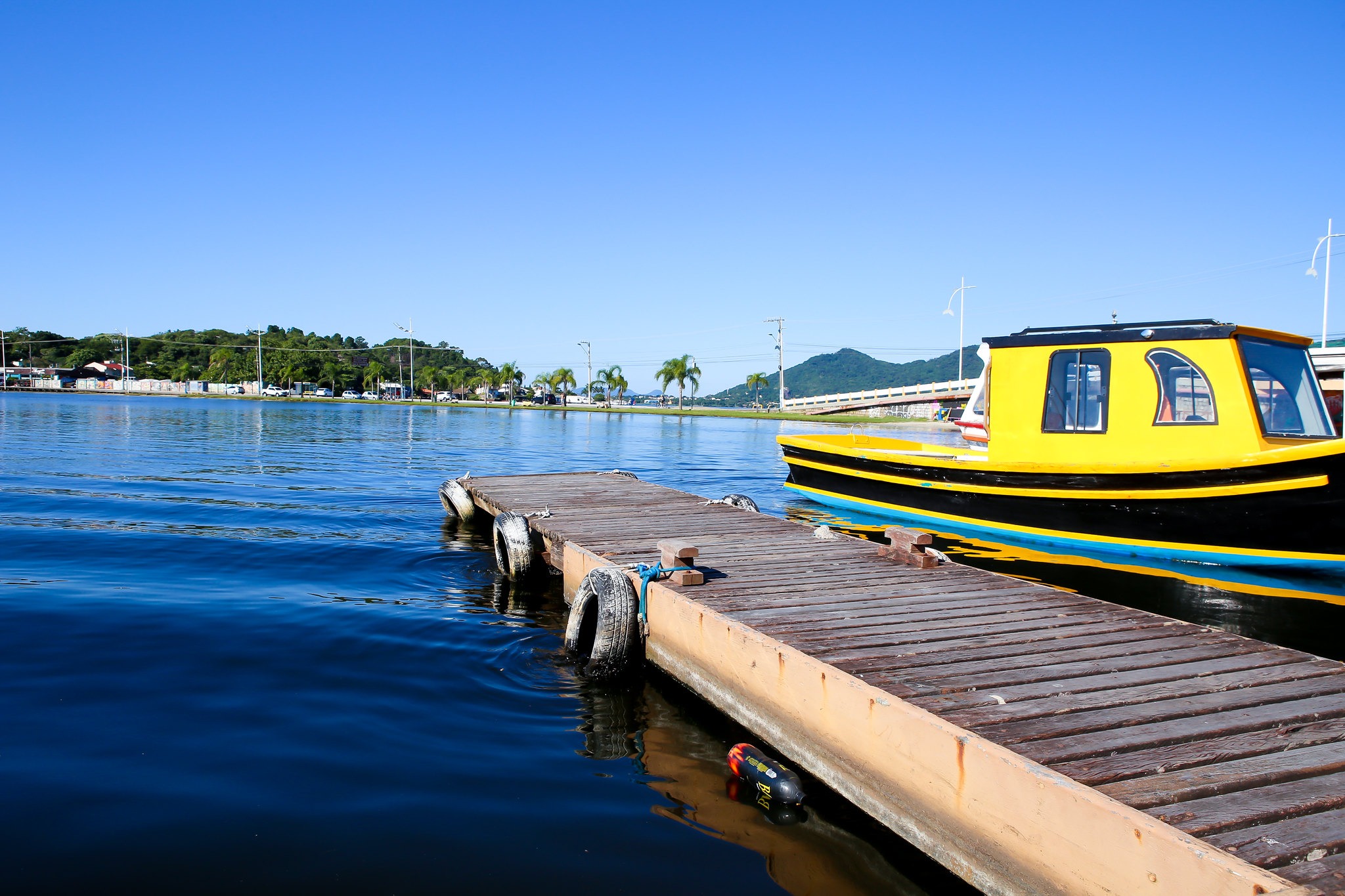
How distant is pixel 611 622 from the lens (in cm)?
612

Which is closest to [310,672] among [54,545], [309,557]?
[309,557]

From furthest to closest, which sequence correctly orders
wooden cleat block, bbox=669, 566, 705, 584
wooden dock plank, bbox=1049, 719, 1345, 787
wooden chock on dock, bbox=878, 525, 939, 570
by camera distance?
1. wooden chock on dock, bbox=878, 525, 939, 570
2. wooden cleat block, bbox=669, 566, 705, 584
3. wooden dock plank, bbox=1049, 719, 1345, 787

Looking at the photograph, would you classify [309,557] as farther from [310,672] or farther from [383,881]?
[383,881]

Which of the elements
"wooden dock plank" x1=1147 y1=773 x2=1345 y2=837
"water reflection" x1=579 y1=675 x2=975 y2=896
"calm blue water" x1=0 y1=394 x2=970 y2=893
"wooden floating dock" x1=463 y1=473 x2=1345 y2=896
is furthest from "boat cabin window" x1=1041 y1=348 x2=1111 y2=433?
"wooden dock plank" x1=1147 y1=773 x2=1345 y2=837

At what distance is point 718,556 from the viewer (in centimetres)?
745

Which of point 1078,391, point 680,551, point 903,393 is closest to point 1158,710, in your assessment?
point 680,551

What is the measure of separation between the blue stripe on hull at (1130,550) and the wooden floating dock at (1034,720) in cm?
478

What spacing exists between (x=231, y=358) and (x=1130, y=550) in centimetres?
13875

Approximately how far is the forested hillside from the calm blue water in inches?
4585

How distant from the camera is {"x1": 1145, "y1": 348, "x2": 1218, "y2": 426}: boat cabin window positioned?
9742mm

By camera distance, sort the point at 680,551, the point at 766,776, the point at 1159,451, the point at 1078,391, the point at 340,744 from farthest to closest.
A: the point at 1078,391
the point at 1159,451
the point at 680,551
the point at 340,744
the point at 766,776

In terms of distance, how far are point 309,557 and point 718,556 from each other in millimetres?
5826

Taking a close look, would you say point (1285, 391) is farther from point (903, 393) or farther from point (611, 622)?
point (903, 393)

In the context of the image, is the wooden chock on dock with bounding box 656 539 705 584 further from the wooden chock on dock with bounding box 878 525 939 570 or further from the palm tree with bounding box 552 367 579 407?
the palm tree with bounding box 552 367 579 407
